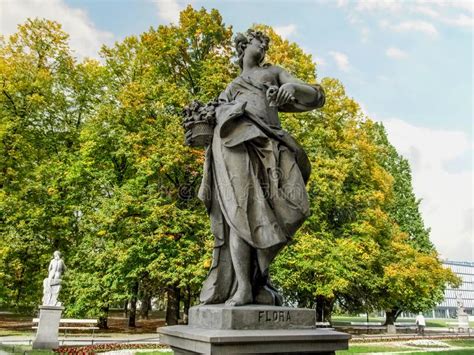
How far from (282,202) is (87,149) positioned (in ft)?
56.9

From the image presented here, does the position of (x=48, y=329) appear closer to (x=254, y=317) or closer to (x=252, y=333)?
(x=254, y=317)

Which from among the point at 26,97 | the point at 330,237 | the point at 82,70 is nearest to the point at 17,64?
the point at 26,97

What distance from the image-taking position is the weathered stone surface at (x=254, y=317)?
3590 millimetres

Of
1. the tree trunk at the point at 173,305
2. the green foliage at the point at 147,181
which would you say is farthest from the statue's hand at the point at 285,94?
the tree trunk at the point at 173,305

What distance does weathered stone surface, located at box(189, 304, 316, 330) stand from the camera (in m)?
3.59

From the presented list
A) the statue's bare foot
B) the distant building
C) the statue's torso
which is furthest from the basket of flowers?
the distant building

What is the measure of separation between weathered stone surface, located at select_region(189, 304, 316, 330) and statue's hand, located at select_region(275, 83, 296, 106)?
1911 mm

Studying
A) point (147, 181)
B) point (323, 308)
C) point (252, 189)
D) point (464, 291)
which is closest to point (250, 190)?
point (252, 189)

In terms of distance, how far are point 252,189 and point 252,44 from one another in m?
1.77

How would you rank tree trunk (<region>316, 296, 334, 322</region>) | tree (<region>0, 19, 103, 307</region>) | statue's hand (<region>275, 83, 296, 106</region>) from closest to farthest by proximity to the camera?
statue's hand (<region>275, 83, 296, 106</region>), tree (<region>0, 19, 103, 307</region>), tree trunk (<region>316, 296, 334, 322</region>)

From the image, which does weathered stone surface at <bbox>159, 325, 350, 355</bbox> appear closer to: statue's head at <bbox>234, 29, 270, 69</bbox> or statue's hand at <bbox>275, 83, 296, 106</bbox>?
statue's hand at <bbox>275, 83, 296, 106</bbox>

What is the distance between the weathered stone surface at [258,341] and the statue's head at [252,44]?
2.91 meters

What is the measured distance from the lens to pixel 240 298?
3.87 m

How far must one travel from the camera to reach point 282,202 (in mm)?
4199
